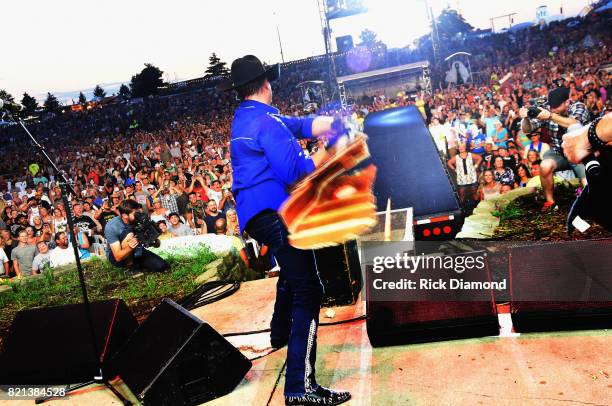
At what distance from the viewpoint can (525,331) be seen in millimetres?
2793

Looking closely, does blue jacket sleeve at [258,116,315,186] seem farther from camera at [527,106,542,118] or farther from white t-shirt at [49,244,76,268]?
white t-shirt at [49,244,76,268]

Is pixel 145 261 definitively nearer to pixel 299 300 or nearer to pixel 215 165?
pixel 215 165

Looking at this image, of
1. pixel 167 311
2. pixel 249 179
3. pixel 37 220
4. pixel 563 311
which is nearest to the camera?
pixel 249 179

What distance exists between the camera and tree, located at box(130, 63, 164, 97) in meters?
39.7

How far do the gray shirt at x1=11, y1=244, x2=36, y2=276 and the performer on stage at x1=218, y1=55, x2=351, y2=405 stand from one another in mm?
6831

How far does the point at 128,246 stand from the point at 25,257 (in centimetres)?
251

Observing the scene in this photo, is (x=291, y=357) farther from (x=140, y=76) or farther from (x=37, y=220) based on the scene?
(x=140, y=76)

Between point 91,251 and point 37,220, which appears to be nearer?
point 91,251

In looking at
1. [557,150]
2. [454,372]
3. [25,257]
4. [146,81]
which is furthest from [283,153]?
[146,81]

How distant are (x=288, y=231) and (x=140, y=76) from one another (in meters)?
42.5

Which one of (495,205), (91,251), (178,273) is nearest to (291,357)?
(178,273)

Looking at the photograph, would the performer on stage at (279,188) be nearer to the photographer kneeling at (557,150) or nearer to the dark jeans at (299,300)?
the dark jeans at (299,300)

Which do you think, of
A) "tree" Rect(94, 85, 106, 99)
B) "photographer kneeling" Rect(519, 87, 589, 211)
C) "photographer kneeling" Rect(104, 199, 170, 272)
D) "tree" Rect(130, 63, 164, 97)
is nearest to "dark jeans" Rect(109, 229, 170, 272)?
"photographer kneeling" Rect(104, 199, 170, 272)

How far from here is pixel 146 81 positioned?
4028cm
